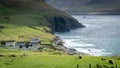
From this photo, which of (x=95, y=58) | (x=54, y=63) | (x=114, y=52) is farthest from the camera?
(x=114, y=52)

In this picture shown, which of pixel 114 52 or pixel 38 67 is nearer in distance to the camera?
pixel 38 67

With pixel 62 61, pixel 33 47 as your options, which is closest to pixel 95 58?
pixel 62 61

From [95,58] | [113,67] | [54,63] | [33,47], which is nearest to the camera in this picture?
[113,67]

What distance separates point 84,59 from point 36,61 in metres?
12.6

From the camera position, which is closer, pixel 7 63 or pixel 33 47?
pixel 7 63

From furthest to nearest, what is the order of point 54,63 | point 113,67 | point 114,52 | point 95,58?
point 114,52, point 95,58, point 54,63, point 113,67

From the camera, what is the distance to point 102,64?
275 ft

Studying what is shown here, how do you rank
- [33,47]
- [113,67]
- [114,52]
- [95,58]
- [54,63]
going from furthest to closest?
[114,52] < [33,47] < [95,58] < [54,63] < [113,67]

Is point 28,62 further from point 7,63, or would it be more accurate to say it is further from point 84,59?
point 84,59

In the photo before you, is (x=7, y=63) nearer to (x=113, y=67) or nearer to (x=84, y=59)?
(x=84, y=59)

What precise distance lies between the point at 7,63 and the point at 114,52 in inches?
3172

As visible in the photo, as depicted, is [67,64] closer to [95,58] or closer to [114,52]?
[95,58]

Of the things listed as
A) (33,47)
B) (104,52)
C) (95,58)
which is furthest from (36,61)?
(104,52)

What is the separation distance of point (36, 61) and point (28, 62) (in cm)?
211
